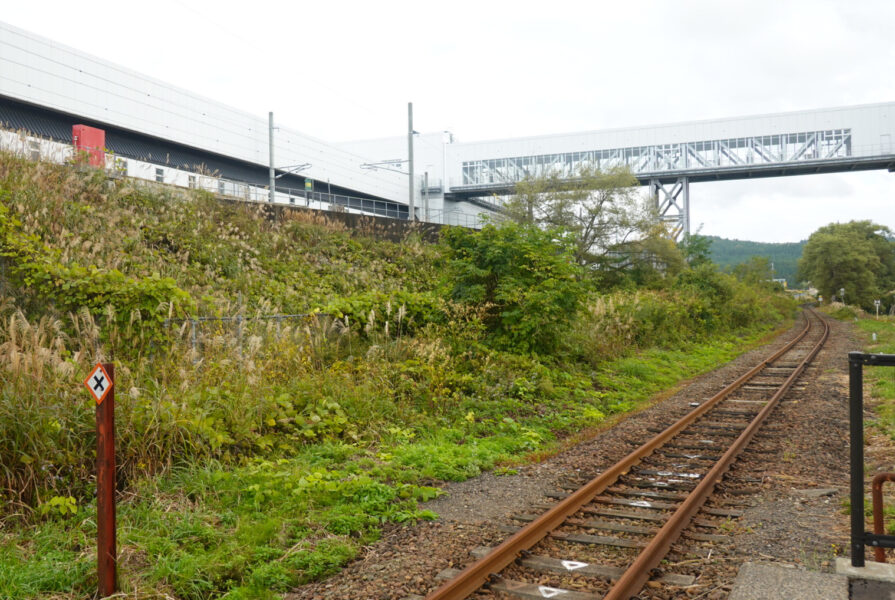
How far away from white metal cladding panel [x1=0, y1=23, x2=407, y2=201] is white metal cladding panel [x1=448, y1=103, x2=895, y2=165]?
1752 centimetres

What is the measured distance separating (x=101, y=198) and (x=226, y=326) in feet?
22.8

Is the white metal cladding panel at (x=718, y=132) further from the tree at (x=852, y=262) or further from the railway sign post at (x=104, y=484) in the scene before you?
the railway sign post at (x=104, y=484)

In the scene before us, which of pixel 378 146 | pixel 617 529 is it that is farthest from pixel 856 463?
pixel 378 146

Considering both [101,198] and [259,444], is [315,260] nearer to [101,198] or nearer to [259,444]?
[101,198]

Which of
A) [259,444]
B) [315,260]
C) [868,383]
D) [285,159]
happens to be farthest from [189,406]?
[285,159]

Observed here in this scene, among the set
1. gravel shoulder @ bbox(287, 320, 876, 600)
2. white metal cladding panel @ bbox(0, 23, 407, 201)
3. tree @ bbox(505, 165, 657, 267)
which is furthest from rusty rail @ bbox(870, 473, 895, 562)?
white metal cladding panel @ bbox(0, 23, 407, 201)

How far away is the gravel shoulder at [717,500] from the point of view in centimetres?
473

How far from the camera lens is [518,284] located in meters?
13.3

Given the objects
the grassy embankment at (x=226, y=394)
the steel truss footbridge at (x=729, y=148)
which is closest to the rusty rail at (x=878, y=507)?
the grassy embankment at (x=226, y=394)

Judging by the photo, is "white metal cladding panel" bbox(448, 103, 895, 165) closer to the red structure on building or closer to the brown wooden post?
the red structure on building

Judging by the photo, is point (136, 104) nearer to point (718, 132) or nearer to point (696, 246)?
point (696, 246)

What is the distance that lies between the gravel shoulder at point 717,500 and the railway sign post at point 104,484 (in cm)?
122

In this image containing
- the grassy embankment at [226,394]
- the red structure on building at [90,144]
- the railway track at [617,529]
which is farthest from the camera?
the red structure on building at [90,144]

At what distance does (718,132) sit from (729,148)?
1.62 meters
